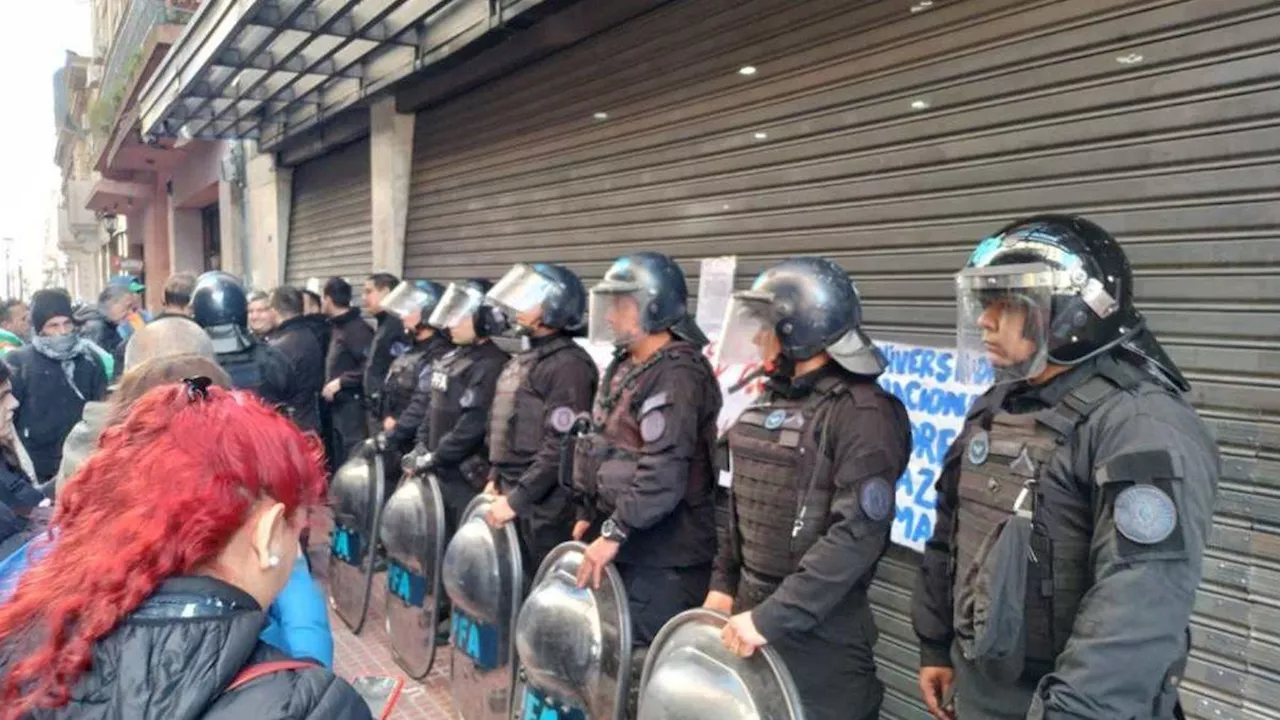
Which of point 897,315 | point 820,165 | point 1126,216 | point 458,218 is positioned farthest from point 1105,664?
point 458,218

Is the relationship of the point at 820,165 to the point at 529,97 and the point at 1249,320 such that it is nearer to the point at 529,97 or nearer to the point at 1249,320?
the point at 1249,320

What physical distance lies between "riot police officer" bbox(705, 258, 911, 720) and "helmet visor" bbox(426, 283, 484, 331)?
8.88 ft

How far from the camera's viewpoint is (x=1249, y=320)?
262cm

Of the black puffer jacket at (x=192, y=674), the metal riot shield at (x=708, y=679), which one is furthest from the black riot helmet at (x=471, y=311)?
the black puffer jacket at (x=192, y=674)

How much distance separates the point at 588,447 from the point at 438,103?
5.29 metres

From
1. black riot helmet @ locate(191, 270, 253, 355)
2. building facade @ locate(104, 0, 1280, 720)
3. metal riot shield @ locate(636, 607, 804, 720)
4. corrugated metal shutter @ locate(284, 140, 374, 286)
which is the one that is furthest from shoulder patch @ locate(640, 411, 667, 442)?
corrugated metal shutter @ locate(284, 140, 374, 286)

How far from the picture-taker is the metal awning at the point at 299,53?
6719 millimetres

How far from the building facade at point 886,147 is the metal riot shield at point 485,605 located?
1.69 meters

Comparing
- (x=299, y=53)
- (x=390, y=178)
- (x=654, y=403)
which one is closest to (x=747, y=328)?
(x=654, y=403)

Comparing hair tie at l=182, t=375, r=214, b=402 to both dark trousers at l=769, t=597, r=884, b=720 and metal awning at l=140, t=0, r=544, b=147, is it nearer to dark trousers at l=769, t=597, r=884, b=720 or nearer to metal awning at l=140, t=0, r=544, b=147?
dark trousers at l=769, t=597, r=884, b=720

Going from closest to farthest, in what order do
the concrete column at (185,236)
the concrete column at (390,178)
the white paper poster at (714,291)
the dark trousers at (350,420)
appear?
1. the white paper poster at (714,291)
2. the dark trousers at (350,420)
3. the concrete column at (390,178)
4. the concrete column at (185,236)

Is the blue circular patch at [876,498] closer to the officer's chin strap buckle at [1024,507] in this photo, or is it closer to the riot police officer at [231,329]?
the officer's chin strap buckle at [1024,507]

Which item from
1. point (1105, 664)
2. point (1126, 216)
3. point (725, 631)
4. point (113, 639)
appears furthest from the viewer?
point (1126, 216)

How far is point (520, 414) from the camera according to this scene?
4.57 metres
